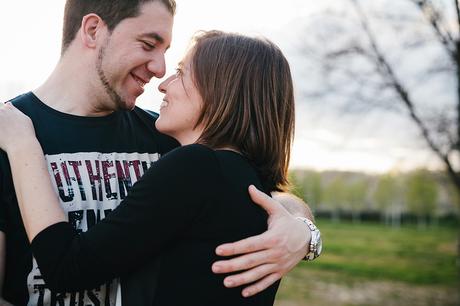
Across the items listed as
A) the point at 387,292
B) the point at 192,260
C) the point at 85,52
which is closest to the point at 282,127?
the point at 192,260

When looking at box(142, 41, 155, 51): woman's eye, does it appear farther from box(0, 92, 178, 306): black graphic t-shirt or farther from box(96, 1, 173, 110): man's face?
box(0, 92, 178, 306): black graphic t-shirt

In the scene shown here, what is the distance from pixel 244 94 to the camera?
2334 millimetres

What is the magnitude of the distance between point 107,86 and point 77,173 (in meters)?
0.60

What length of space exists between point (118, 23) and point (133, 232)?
4.78 ft

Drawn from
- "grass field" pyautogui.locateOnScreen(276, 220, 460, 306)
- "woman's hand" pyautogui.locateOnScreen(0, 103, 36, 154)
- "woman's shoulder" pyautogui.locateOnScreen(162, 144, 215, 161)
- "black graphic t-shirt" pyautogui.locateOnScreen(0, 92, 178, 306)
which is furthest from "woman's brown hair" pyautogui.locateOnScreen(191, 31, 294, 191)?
"grass field" pyautogui.locateOnScreen(276, 220, 460, 306)

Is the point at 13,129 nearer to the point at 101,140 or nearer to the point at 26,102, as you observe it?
the point at 26,102

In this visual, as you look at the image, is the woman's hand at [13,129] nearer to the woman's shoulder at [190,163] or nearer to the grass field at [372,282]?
the woman's shoulder at [190,163]

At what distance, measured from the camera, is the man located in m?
2.27

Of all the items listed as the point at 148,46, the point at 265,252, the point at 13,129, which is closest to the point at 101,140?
the point at 13,129

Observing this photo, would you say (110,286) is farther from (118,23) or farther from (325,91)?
(325,91)

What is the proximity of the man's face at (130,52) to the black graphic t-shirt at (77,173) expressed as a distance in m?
0.14

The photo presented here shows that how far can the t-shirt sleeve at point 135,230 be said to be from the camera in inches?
79.0

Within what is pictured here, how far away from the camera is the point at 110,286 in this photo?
2.52 metres

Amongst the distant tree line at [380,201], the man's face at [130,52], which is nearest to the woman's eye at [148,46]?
the man's face at [130,52]
